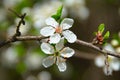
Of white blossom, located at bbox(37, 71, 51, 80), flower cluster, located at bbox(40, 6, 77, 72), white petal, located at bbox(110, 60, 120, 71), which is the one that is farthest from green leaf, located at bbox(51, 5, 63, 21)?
white blossom, located at bbox(37, 71, 51, 80)

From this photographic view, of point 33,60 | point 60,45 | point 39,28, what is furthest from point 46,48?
point 33,60

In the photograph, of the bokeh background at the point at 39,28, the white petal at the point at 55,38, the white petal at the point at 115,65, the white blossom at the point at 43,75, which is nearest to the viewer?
the white petal at the point at 55,38

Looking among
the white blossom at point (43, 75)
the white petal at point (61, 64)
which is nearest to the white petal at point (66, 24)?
the white petal at point (61, 64)

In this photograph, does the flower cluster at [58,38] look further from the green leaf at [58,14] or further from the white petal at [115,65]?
the white petal at [115,65]

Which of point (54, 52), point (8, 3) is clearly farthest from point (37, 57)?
point (54, 52)

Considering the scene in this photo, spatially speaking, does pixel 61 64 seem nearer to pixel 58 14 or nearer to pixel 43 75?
pixel 58 14

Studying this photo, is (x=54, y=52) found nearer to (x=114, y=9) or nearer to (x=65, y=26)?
(x=65, y=26)

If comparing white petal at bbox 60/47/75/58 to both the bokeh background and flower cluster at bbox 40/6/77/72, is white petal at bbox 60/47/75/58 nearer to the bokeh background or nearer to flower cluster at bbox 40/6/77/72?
flower cluster at bbox 40/6/77/72

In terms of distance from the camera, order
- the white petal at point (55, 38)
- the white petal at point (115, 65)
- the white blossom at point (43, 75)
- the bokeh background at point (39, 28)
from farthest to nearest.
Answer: the white blossom at point (43, 75), the bokeh background at point (39, 28), the white petal at point (115, 65), the white petal at point (55, 38)
